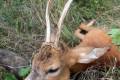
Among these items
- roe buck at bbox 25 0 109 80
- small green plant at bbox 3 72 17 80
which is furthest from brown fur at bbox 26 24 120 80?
small green plant at bbox 3 72 17 80

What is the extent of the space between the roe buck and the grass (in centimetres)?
94

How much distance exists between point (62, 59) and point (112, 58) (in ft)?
2.50

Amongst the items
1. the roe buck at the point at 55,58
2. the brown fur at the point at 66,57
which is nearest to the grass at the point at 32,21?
the brown fur at the point at 66,57

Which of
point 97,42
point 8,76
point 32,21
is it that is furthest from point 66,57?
point 32,21

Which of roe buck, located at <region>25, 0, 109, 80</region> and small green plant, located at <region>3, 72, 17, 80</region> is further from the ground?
roe buck, located at <region>25, 0, 109, 80</region>

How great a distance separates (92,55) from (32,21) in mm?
1658

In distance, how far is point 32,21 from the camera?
24.6 ft

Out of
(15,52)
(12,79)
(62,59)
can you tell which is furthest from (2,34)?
(62,59)

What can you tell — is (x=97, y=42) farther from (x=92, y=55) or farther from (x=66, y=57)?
(x=66, y=57)

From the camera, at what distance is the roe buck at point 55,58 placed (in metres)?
5.83

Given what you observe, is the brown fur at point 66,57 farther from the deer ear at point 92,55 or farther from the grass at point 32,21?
the grass at point 32,21

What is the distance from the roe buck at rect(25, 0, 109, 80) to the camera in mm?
5832

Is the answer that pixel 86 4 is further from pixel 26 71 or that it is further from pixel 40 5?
pixel 26 71

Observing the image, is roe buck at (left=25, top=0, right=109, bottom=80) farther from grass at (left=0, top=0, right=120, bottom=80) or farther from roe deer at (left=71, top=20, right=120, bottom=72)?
grass at (left=0, top=0, right=120, bottom=80)
